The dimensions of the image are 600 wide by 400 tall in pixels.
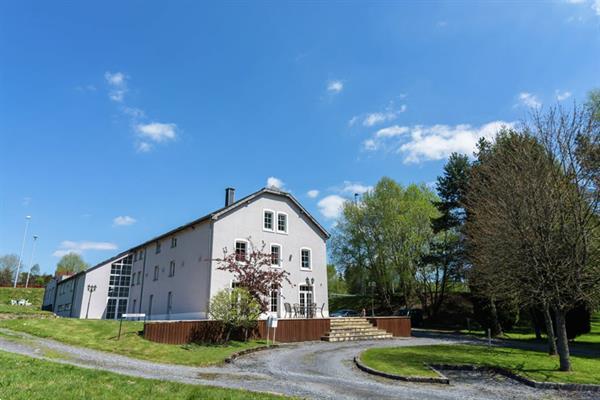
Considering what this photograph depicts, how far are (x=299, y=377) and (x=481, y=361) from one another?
8289 mm

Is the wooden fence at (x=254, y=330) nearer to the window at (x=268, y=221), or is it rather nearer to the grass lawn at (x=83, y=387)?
the window at (x=268, y=221)

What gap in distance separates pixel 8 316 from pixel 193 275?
1082 centimetres

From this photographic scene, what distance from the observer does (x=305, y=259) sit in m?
30.1

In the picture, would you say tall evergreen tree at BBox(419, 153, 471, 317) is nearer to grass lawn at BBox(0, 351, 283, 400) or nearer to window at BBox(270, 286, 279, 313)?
window at BBox(270, 286, 279, 313)

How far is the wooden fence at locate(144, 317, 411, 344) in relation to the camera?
62.5 ft

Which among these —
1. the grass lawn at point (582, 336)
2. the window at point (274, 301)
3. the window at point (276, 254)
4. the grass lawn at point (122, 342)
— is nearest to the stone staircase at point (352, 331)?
the window at point (274, 301)

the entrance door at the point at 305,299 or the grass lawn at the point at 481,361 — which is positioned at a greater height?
the entrance door at the point at 305,299

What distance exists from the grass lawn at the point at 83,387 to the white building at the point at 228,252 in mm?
15088

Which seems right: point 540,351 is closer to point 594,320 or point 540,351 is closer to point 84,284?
point 594,320

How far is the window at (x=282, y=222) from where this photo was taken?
29406mm

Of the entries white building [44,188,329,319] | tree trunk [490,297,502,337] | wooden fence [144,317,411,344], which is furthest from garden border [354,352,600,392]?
tree trunk [490,297,502,337]

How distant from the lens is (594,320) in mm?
36625

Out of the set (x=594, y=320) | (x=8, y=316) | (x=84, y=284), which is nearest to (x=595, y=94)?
(x=594, y=320)

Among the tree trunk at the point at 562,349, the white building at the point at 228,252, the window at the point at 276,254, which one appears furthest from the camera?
the window at the point at 276,254
